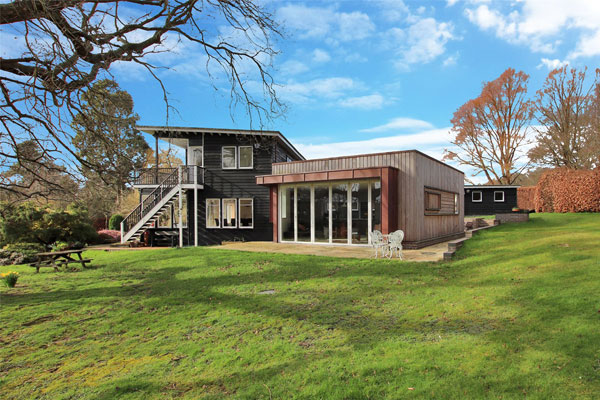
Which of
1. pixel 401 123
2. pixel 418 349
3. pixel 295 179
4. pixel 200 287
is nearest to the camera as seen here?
pixel 418 349

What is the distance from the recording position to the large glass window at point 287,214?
14.3 meters

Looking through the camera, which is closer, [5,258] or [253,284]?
[253,284]

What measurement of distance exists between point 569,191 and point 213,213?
69.5 ft

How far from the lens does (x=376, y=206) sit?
12.0 metres

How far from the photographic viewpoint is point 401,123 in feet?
76.7

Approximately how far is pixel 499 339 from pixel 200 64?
7214 mm

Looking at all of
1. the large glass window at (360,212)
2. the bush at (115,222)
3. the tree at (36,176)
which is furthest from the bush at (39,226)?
the large glass window at (360,212)

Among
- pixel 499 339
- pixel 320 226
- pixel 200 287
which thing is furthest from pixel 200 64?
pixel 320 226

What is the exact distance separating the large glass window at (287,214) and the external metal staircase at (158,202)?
5.59m

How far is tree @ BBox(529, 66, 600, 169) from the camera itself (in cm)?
2547

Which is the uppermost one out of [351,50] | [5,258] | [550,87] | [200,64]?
[550,87]

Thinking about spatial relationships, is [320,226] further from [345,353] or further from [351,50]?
[345,353]

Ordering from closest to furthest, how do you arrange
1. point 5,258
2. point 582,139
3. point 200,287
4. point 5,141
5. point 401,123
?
point 5,141 < point 200,287 < point 5,258 < point 401,123 < point 582,139

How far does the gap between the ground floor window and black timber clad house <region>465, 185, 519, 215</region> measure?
19.4 meters
